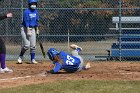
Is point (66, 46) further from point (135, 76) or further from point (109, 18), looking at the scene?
point (135, 76)

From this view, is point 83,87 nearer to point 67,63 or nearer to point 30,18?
point 67,63

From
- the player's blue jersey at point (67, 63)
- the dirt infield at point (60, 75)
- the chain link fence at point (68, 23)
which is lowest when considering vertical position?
the dirt infield at point (60, 75)

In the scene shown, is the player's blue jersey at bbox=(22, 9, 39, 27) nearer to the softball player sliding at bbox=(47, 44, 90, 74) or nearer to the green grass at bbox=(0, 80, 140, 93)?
the softball player sliding at bbox=(47, 44, 90, 74)

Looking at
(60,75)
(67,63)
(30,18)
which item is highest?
(30,18)

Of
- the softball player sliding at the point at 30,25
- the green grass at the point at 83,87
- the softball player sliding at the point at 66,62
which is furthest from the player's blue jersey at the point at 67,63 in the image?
the softball player sliding at the point at 30,25

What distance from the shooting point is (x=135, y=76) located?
11.1 meters

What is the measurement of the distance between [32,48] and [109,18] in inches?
206

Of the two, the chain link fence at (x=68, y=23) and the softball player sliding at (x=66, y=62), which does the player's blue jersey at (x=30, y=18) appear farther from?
the chain link fence at (x=68, y=23)

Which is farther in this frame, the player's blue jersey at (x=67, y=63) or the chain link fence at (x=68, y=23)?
the chain link fence at (x=68, y=23)

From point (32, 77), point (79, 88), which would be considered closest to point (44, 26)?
point (32, 77)

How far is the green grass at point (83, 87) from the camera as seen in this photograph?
885 centimetres

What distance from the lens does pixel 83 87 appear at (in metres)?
9.29

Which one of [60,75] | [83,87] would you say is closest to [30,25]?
[60,75]

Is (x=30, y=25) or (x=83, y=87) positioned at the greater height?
(x=30, y=25)
